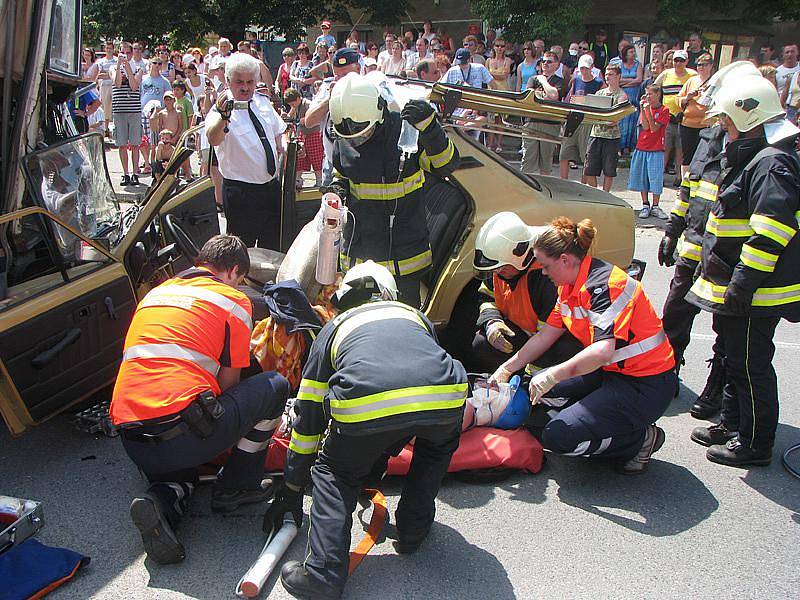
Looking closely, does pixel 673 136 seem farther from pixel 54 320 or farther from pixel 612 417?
pixel 54 320

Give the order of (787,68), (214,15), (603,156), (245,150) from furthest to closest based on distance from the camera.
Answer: (214,15) < (787,68) < (603,156) < (245,150)

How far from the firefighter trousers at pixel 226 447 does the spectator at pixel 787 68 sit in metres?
9.92

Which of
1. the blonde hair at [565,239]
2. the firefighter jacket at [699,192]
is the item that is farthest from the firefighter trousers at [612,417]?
the firefighter jacket at [699,192]

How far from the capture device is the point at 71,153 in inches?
174

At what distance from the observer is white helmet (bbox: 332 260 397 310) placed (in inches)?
120

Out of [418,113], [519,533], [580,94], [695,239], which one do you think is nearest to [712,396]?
[695,239]

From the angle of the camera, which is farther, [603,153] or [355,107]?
[603,153]

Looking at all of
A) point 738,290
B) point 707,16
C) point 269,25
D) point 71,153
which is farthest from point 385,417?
point 269,25

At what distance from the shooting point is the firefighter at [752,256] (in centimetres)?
355

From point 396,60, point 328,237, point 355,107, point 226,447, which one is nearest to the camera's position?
point 226,447

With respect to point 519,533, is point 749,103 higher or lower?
higher

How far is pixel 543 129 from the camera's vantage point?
16.0ft

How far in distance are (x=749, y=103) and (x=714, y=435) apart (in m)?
1.79

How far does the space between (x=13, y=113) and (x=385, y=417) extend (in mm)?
3407
